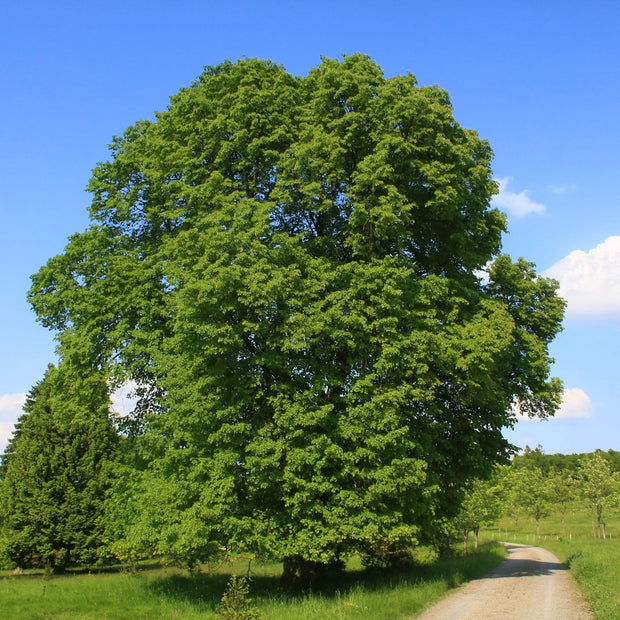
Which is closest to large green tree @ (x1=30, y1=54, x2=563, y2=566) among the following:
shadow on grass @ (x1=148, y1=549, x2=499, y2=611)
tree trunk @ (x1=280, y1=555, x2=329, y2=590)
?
tree trunk @ (x1=280, y1=555, x2=329, y2=590)

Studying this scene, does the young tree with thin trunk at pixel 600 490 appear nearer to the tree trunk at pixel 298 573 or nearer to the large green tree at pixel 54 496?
the tree trunk at pixel 298 573

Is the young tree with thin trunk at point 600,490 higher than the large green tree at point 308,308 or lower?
lower

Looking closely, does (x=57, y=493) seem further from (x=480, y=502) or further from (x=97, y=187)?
(x=480, y=502)

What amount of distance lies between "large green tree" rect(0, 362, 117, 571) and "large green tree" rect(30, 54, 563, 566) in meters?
14.1

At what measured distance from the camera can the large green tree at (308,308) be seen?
1330cm

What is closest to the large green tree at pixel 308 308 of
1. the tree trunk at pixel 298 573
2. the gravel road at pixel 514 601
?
the tree trunk at pixel 298 573

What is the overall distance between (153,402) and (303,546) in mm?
8064

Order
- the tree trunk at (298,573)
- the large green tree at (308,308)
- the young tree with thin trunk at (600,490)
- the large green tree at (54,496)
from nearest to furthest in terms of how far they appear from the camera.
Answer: the large green tree at (308,308), the tree trunk at (298,573), the large green tree at (54,496), the young tree with thin trunk at (600,490)

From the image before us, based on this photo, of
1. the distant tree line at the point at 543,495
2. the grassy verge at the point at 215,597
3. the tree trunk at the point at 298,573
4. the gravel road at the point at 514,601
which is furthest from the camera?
the distant tree line at the point at 543,495

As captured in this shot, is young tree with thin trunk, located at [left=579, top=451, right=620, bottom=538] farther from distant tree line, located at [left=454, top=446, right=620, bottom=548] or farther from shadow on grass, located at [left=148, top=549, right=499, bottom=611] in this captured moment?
shadow on grass, located at [left=148, top=549, right=499, bottom=611]

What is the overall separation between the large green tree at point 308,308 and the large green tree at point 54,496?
14.1 metres

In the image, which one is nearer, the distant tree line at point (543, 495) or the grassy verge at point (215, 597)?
the grassy verge at point (215, 597)

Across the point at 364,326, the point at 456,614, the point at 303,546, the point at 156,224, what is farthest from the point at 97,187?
the point at 456,614

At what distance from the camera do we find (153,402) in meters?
18.3
